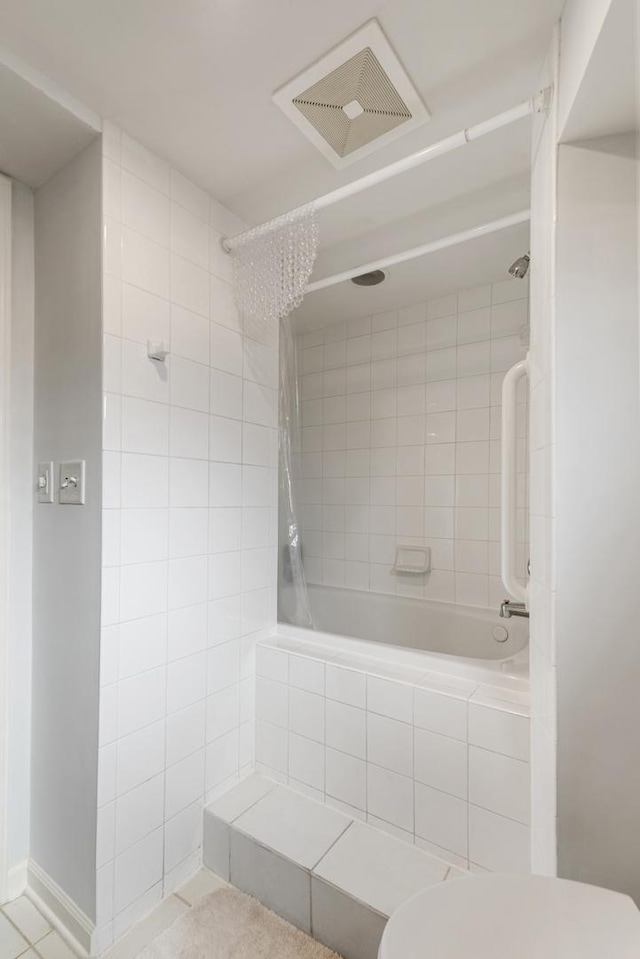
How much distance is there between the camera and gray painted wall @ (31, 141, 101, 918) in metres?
1.22

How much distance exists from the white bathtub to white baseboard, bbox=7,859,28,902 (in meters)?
1.27

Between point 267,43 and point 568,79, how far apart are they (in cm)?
68

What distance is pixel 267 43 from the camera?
1.01m

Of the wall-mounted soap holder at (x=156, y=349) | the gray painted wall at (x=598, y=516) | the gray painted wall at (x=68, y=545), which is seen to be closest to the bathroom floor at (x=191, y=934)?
the gray painted wall at (x=68, y=545)

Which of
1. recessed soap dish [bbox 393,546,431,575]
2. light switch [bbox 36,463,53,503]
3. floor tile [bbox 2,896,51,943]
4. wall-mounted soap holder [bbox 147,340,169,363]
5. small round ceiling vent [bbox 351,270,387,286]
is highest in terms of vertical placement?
small round ceiling vent [bbox 351,270,387,286]

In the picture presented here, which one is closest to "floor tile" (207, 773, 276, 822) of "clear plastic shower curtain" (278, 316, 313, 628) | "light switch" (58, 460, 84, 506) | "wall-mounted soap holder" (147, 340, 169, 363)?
"clear plastic shower curtain" (278, 316, 313, 628)

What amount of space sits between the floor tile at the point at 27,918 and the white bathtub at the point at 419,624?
4.14 ft

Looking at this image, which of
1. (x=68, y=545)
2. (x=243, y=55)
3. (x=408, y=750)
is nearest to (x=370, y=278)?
(x=243, y=55)

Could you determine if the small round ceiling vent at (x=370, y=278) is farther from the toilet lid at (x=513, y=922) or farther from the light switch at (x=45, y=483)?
the toilet lid at (x=513, y=922)

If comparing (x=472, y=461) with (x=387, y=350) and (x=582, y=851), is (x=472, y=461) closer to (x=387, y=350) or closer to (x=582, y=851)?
(x=387, y=350)

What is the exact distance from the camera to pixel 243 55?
1046 millimetres

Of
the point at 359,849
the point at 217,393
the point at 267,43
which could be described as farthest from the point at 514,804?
the point at 267,43

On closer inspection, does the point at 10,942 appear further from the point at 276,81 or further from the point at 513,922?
the point at 276,81

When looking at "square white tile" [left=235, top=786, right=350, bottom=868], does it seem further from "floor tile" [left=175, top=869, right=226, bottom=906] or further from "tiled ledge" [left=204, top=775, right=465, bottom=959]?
"floor tile" [left=175, top=869, right=226, bottom=906]
